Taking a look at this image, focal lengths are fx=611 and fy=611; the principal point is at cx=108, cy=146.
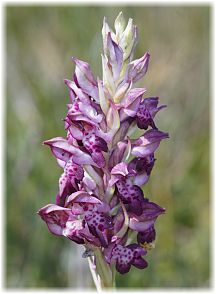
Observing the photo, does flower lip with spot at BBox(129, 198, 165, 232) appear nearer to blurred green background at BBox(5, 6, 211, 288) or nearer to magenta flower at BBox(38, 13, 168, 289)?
magenta flower at BBox(38, 13, 168, 289)

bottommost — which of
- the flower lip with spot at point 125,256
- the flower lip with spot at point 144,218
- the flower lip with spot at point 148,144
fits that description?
the flower lip with spot at point 125,256

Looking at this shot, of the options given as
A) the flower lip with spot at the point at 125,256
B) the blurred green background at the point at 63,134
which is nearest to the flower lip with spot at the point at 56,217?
the flower lip with spot at the point at 125,256

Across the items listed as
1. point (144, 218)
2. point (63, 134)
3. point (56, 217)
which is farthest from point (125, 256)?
point (63, 134)

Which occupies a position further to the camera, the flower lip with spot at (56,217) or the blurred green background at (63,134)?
the blurred green background at (63,134)

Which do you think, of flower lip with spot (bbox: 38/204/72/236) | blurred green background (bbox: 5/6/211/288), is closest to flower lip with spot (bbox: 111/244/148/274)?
flower lip with spot (bbox: 38/204/72/236)

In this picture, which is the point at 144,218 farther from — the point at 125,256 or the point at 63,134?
the point at 63,134

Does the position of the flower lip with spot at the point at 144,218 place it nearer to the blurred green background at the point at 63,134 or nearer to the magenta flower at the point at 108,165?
the magenta flower at the point at 108,165
